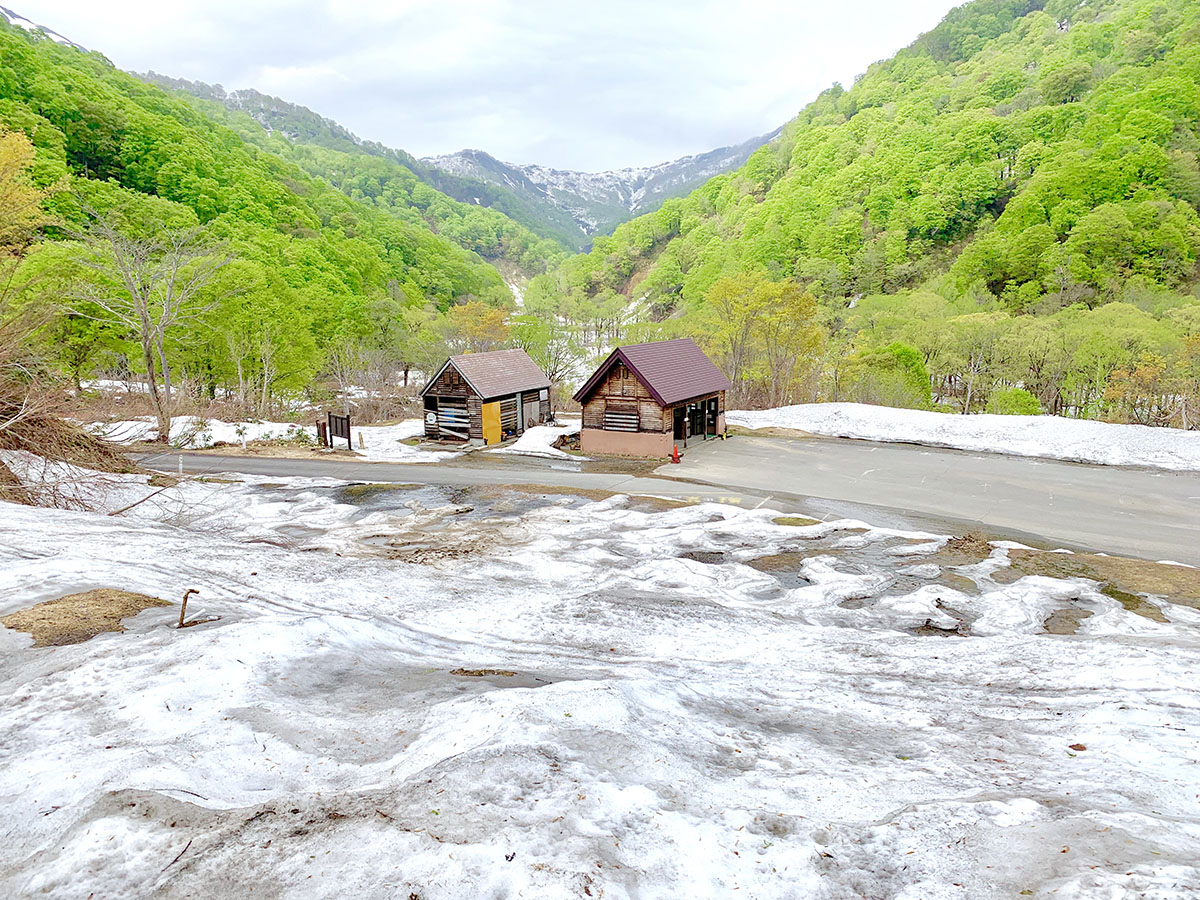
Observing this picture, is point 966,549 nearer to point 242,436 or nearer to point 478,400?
point 478,400

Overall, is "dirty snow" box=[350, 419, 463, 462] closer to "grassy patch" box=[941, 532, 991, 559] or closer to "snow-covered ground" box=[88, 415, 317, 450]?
"snow-covered ground" box=[88, 415, 317, 450]

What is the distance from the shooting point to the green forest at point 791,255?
34344 mm

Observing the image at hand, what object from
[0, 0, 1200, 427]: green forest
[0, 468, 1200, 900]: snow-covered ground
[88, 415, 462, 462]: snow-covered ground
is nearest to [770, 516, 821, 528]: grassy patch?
[0, 468, 1200, 900]: snow-covered ground

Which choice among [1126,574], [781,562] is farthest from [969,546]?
[781,562]

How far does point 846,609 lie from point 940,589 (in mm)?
2287

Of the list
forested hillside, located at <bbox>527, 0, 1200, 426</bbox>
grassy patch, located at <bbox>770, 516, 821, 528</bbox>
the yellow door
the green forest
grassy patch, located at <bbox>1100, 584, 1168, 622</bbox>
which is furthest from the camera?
forested hillside, located at <bbox>527, 0, 1200, 426</bbox>

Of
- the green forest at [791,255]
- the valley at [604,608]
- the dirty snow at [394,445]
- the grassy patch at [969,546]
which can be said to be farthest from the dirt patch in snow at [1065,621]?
the dirty snow at [394,445]

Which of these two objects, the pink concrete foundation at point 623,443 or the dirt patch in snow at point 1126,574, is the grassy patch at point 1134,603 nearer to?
the dirt patch in snow at point 1126,574

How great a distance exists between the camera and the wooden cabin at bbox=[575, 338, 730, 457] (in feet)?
87.7

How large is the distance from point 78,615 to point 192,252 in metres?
33.8

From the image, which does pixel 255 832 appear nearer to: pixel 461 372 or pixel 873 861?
pixel 873 861

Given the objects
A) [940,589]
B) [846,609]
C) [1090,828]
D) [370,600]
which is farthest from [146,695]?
[940,589]

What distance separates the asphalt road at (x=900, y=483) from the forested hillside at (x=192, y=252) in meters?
13.0

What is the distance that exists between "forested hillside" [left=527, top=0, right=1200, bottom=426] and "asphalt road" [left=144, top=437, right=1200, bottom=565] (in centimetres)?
1136
